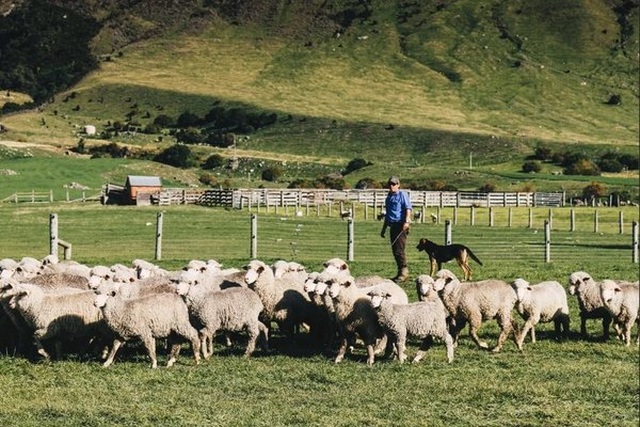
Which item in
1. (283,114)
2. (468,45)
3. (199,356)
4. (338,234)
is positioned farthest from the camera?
(468,45)

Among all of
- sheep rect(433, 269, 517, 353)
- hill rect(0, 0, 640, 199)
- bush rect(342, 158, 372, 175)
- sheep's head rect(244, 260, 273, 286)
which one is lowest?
sheep rect(433, 269, 517, 353)

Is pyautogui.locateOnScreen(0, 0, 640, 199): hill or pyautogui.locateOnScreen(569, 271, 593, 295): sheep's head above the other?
pyautogui.locateOnScreen(0, 0, 640, 199): hill

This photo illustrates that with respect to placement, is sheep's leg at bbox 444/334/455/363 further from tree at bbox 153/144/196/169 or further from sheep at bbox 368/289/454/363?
tree at bbox 153/144/196/169

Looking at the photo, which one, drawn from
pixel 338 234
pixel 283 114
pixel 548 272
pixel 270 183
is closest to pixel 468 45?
pixel 283 114

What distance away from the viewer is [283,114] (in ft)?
416

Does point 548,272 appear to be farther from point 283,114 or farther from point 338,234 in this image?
point 283,114

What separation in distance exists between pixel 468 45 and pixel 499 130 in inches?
1486

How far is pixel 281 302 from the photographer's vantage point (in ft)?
54.8

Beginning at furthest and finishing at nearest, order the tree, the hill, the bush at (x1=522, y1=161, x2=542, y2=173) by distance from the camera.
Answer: the hill
the bush at (x1=522, y1=161, x2=542, y2=173)
the tree

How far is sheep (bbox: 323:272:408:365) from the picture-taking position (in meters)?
15.4

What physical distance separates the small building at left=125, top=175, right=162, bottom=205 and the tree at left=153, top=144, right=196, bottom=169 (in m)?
7.05

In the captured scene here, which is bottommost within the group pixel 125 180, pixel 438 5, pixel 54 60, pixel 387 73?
pixel 125 180

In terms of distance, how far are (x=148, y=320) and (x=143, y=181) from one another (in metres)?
31.9

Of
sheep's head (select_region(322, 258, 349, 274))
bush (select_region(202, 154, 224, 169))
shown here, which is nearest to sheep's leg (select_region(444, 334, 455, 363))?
sheep's head (select_region(322, 258, 349, 274))
